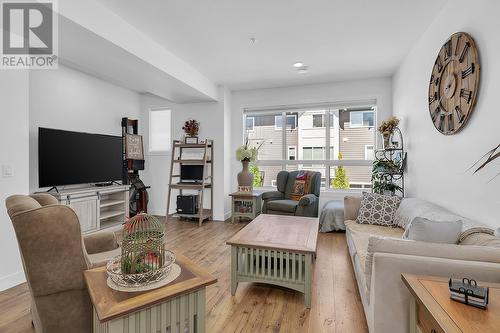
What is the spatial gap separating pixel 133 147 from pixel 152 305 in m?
4.41

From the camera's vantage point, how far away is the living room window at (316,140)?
16.1 ft

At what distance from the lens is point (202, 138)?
5328mm

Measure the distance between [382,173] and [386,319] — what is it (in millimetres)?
2812

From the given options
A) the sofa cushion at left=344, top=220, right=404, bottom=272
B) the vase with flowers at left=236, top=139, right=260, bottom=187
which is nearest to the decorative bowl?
the sofa cushion at left=344, top=220, right=404, bottom=272

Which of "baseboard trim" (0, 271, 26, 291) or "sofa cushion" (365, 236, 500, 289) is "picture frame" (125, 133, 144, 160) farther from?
"sofa cushion" (365, 236, 500, 289)

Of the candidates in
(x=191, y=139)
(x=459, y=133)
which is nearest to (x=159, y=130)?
(x=191, y=139)

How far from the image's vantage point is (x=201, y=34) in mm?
3107

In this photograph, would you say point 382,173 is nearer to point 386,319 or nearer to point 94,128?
point 386,319

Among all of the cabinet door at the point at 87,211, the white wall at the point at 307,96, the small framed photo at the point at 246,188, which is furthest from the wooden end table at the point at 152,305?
the white wall at the point at 307,96

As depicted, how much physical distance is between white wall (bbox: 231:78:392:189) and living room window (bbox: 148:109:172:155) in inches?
57.2

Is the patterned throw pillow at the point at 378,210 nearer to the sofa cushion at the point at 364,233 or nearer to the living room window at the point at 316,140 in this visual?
the sofa cushion at the point at 364,233

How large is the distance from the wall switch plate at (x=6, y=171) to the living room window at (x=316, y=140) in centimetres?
388

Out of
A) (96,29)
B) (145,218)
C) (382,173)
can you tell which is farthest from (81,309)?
(382,173)

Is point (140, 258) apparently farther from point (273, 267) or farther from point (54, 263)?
point (273, 267)
